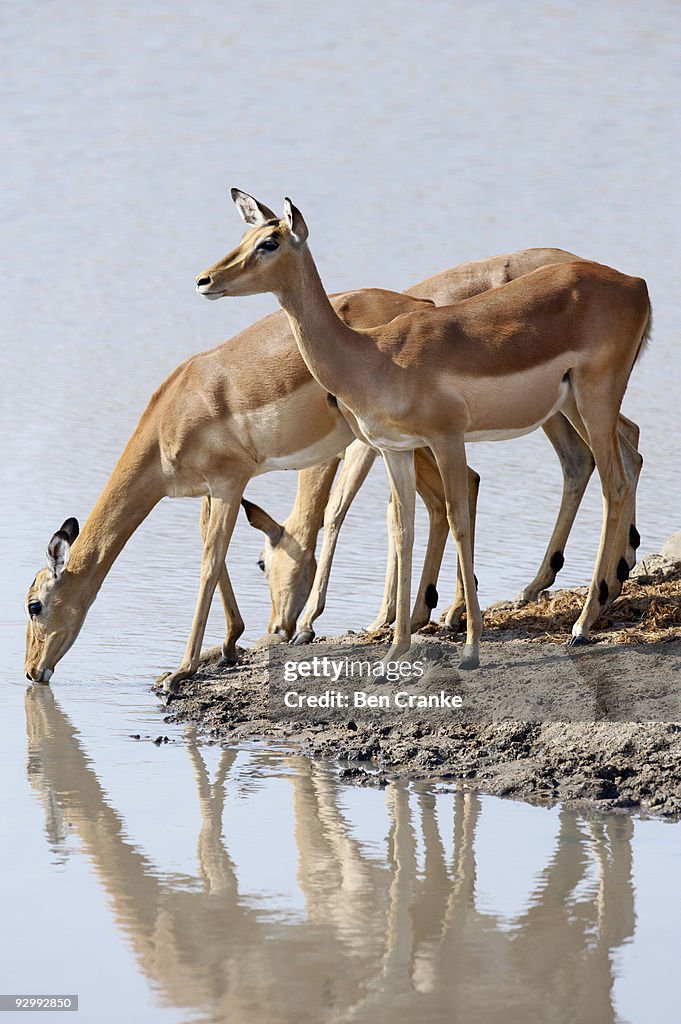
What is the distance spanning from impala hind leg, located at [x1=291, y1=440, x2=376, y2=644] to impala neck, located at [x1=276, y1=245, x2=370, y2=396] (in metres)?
1.48

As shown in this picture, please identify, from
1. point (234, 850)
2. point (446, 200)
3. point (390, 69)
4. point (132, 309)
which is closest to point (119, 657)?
point (234, 850)

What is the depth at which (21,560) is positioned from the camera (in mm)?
12914

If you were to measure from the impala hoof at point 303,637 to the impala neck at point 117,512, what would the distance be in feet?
3.54

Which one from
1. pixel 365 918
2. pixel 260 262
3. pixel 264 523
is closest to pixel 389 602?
pixel 264 523

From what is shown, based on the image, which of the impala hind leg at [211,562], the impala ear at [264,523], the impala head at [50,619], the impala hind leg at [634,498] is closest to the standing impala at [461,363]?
the impala hind leg at [634,498]

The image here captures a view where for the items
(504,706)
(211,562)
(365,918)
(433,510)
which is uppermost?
(433,510)

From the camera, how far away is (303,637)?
10.1 metres

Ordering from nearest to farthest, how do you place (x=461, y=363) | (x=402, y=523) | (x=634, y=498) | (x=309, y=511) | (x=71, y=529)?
(x=461, y=363) → (x=402, y=523) → (x=71, y=529) → (x=634, y=498) → (x=309, y=511)

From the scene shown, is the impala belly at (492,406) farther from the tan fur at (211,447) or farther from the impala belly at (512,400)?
the tan fur at (211,447)

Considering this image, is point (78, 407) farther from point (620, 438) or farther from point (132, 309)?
point (620, 438)

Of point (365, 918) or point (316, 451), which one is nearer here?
point (365, 918)

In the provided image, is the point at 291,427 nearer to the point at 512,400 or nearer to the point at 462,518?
the point at 462,518

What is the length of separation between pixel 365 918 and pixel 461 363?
335cm

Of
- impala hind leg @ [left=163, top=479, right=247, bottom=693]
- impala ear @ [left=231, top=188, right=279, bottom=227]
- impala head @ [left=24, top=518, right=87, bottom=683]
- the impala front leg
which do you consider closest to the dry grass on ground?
the impala front leg
